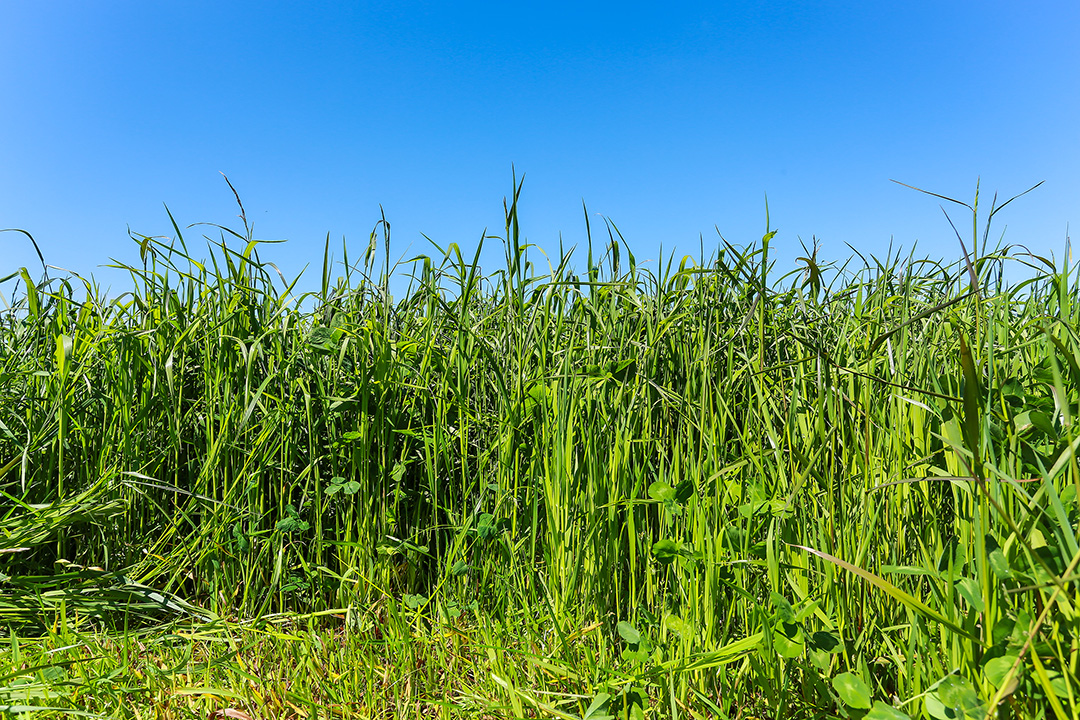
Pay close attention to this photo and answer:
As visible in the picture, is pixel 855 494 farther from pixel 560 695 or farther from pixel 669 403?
pixel 560 695

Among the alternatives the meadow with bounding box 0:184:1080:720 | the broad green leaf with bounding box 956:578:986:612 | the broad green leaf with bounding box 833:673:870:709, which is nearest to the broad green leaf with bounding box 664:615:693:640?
the meadow with bounding box 0:184:1080:720

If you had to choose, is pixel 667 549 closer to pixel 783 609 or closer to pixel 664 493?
pixel 664 493

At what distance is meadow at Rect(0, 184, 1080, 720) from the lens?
1191mm

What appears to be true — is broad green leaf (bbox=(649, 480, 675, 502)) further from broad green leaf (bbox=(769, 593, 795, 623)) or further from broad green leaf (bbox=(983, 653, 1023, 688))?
broad green leaf (bbox=(983, 653, 1023, 688))

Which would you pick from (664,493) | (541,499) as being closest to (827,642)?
(664,493)

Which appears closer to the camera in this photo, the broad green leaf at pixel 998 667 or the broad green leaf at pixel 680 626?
the broad green leaf at pixel 998 667

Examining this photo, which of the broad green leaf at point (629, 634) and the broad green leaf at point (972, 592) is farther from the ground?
the broad green leaf at point (972, 592)

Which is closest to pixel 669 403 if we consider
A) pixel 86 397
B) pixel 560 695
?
pixel 560 695

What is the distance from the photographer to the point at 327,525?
77.0 inches

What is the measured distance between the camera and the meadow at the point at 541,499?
1191mm

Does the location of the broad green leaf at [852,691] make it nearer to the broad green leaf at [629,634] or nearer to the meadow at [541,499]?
the meadow at [541,499]

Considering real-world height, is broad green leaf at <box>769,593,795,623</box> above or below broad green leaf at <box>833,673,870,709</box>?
above

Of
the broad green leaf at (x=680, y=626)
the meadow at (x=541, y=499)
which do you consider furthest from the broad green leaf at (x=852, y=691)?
the broad green leaf at (x=680, y=626)

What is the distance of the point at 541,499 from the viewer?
171cm
